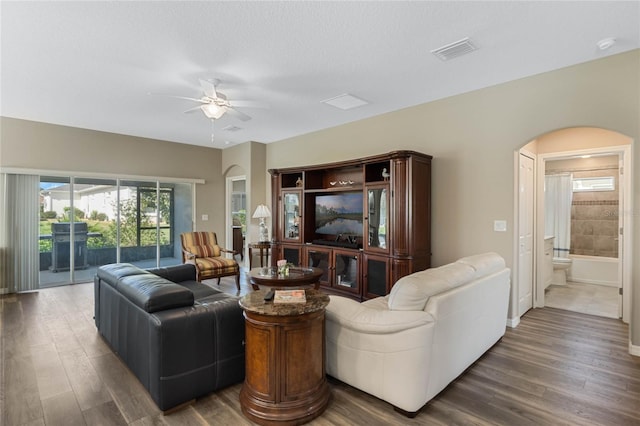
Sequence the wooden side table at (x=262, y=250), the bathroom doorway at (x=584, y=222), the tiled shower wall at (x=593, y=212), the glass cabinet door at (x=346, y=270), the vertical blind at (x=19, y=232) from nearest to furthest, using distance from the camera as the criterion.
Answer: the glass cabinet door at (x=346, y=270) → the vertical blind at (x=19, y=232) → the bathroom doorway at (x=584, y=222) → the tiled shower wall at (x=593, y=212) → the wooden side table at (x=262, y=250)

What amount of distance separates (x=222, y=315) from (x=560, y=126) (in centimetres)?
379

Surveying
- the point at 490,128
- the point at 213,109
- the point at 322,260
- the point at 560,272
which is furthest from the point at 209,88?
the point at 560,272

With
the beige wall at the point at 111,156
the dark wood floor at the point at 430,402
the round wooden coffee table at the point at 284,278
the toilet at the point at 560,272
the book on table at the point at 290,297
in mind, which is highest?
the beige wall at the point at 111,156

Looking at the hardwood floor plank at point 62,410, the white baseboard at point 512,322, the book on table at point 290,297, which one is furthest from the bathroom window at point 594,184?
the hardwood floor plank at point 62,410

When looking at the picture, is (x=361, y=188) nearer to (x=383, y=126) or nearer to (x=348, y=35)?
(x=383, y=126)

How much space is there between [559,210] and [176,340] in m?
7.26

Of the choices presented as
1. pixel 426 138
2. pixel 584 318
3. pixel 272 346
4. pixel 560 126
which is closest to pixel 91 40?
pixel 272 346

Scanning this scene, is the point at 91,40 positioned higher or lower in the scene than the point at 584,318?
higher

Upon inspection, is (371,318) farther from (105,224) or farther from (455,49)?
(105,224)

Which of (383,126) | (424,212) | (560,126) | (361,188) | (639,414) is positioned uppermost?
(383,126)

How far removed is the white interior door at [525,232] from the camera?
3820 millimetres

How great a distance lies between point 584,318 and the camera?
396 cm

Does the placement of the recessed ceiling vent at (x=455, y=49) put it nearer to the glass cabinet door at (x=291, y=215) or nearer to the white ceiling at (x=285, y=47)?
the white ceiling at (x=285, y=47)

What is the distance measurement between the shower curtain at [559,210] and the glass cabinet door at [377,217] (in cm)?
400
